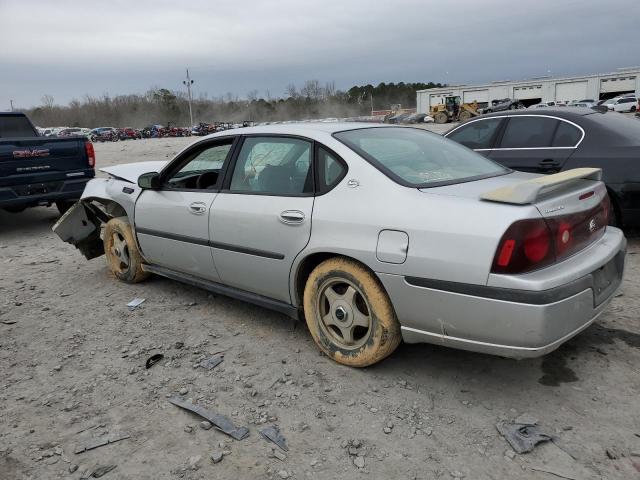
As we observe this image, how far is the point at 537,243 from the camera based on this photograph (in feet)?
8.59

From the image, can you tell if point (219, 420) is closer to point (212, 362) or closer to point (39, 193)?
point (212, 362)

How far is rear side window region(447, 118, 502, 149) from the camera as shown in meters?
6.13

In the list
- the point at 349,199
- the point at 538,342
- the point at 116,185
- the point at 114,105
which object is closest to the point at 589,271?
the point at 538,342

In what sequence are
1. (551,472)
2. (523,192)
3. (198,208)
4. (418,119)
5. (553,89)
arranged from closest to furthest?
(551,472), (523,192), (198,208), (418,119), (553,89)

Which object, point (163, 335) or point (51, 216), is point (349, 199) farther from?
point (51, 216)

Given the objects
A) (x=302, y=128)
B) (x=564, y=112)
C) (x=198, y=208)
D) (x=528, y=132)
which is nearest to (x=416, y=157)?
(x=302, y=128)

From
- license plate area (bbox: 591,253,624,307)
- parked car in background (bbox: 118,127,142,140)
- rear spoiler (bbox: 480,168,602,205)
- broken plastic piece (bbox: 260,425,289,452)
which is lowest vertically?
parked car in background (bbox: 118,127,142,140)

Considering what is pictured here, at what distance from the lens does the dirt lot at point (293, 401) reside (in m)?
2.52

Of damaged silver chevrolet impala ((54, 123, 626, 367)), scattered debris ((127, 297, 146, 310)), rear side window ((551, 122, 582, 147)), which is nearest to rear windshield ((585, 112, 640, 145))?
rear side window ((551, 122, 582, 147))

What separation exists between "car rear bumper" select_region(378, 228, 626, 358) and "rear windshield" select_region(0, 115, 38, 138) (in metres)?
8.70

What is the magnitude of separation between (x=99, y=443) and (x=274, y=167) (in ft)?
6.73

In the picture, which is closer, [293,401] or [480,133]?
[293,401]

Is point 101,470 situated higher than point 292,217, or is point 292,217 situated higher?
point 292,217

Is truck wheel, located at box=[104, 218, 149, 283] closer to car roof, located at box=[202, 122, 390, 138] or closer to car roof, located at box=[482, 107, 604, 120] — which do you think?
car roof, located at box=[202, 122, 390, 138]
